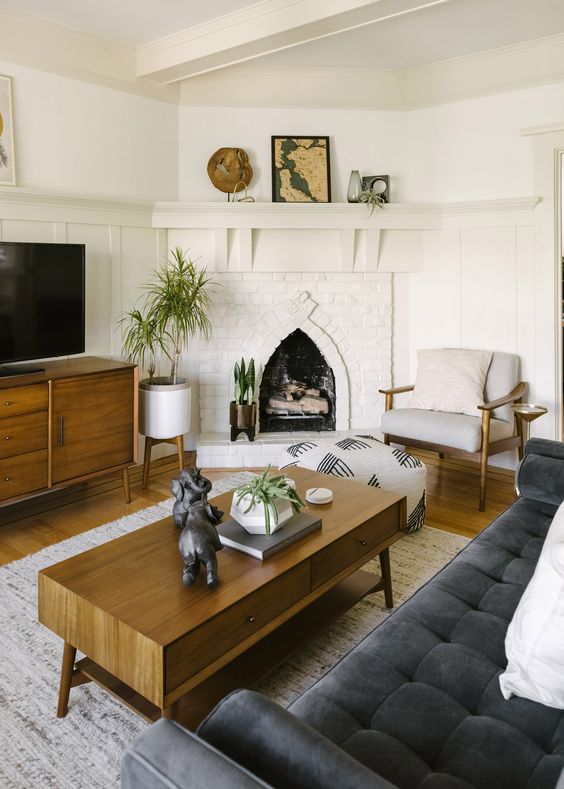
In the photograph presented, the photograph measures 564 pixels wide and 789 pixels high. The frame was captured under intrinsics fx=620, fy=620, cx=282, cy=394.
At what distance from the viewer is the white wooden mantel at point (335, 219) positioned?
4.29 metres

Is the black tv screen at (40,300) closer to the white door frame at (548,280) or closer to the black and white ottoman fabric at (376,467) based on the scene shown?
the black and white ottoman fabric at (376,467)

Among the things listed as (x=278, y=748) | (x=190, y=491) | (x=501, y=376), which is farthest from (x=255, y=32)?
(x=278, y=748)

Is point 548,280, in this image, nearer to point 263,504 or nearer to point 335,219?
point 335,219

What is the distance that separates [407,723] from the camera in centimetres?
125

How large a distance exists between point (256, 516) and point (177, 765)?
1.16m

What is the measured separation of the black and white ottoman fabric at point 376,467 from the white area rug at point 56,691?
32 cm

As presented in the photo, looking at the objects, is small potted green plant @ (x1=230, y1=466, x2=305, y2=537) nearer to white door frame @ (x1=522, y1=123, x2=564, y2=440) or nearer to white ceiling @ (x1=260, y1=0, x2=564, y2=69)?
white door frame @ (x1=522, y1=123, x2=564, y2=440)

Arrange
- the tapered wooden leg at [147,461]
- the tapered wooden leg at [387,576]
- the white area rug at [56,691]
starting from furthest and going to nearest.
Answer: the tapered wooden leg at [147,461]
the tapered wooden leg at [387,576]
the white area rug at [56,691]

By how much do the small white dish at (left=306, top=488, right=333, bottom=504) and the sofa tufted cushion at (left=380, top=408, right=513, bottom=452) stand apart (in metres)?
1.46

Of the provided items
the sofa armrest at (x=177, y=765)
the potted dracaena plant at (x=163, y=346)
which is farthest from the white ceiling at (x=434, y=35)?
the sofa armrest at (x=177, y=765)

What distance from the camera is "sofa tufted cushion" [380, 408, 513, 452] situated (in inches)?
142

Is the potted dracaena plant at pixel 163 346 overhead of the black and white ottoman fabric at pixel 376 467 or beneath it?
overhead

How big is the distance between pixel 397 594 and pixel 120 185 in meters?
3.09

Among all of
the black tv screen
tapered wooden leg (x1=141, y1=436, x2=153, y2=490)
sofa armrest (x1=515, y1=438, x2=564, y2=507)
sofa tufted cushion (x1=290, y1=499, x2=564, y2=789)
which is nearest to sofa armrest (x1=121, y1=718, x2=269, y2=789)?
sofa tufted cushion (x1=290, y1=499, x2=564, y2=789)
